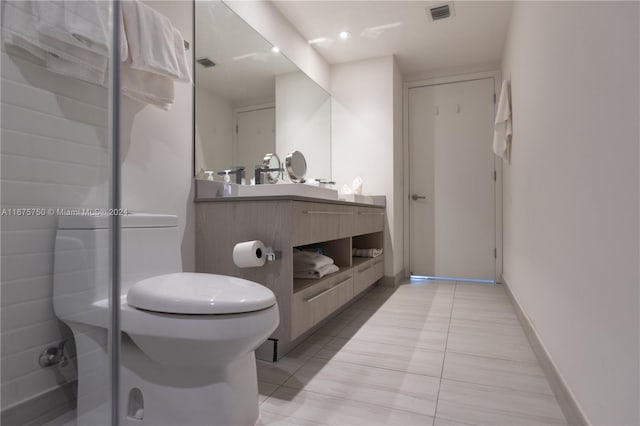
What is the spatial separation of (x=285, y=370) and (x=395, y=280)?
2.00m

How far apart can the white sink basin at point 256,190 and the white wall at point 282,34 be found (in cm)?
108

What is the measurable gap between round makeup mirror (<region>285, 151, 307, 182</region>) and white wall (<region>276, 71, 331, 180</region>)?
28 cm

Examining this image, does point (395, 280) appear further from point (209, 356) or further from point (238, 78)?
point (209, 356)

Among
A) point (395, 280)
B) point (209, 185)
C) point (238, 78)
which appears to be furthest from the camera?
point (395, 280)

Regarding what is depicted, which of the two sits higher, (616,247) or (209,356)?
(616,247)

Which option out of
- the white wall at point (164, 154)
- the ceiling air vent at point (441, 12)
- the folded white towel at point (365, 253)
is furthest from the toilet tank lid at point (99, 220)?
the ceiling air vent at point (441, 12)

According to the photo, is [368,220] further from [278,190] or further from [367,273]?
[278,190]

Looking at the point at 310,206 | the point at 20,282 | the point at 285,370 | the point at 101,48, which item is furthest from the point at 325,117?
the point at 20,282

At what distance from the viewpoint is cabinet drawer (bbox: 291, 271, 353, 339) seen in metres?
1.65

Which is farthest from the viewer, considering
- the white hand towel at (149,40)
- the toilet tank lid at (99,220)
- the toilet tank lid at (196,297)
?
the white hand towel at (149,40)

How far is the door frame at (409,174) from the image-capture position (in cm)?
349

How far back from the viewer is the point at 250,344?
1043mm

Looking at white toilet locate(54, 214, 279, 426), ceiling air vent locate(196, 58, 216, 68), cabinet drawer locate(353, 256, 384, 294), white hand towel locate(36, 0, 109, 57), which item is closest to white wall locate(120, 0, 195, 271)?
ceiling air vent locate(196, 58, 216, 68)

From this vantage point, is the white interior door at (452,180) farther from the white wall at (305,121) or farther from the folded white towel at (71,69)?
the folded white towel at (71,69)
